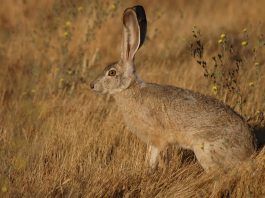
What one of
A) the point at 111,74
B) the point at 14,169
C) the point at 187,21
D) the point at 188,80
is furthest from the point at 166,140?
the point at 187,21

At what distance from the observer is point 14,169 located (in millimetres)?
4535

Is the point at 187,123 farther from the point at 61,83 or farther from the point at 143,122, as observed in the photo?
the point at 61,83

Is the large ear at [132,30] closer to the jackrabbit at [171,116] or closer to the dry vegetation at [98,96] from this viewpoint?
the jackrabbit at [171,116]

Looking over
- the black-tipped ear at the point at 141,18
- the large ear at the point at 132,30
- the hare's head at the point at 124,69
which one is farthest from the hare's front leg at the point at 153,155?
the black-tipped ear at the point at 141,18

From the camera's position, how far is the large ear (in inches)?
A: 208

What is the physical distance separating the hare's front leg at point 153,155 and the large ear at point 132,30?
0.82 meters

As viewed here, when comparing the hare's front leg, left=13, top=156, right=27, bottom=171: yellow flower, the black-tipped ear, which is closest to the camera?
left=13, top=156, right=27, bottom=171: yellow flower

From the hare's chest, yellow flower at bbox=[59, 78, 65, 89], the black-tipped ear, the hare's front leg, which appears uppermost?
the black-tipped ear

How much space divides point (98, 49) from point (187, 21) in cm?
190

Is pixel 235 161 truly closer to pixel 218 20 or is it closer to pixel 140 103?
pixel 140 103

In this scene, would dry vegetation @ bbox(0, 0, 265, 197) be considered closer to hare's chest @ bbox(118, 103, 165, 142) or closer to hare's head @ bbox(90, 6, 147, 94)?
hare's chest @ bbox(118, 103, 165, 142)

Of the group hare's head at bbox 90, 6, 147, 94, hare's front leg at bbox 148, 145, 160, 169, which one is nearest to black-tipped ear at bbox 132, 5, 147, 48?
hare's head at bbox 90, 6, 147, 94

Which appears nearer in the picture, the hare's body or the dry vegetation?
the dry vegetation

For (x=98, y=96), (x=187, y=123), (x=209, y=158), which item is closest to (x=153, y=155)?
(x=187, y=123)
